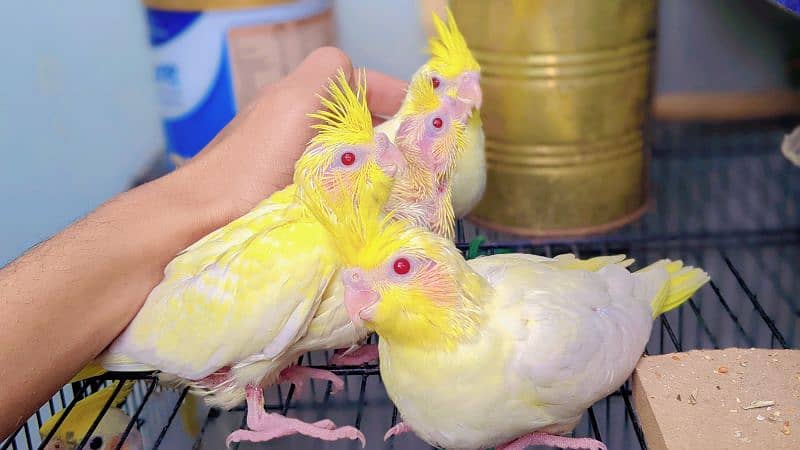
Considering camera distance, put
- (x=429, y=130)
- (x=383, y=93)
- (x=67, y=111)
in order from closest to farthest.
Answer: (x=429, y=130) < (x=383, y=93) < (x=67, y=111)

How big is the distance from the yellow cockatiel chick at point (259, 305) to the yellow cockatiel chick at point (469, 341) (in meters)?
0.10

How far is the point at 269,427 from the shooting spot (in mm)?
722

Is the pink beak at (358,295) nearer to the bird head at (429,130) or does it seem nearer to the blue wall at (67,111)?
the bird head at (429,130)

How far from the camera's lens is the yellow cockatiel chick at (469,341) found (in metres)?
0.58

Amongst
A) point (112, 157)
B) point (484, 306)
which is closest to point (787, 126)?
point (484, 306)

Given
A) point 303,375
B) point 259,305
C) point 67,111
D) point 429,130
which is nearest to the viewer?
point 259,305

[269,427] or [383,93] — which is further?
[383,93]

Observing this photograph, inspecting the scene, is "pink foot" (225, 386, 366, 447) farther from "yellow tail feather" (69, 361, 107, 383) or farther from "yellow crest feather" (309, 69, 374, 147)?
"yellow crest feather" (309, 69, 374, 147)

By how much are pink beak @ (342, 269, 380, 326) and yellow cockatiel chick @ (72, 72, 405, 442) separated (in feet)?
0.33

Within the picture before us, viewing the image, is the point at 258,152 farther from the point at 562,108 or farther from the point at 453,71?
the point at 562,108

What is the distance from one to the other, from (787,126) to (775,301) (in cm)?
52

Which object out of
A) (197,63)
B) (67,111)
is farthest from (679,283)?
(67,111)

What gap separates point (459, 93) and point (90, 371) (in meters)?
0.55

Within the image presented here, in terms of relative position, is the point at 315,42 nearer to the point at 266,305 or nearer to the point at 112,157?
the point at 112,157
